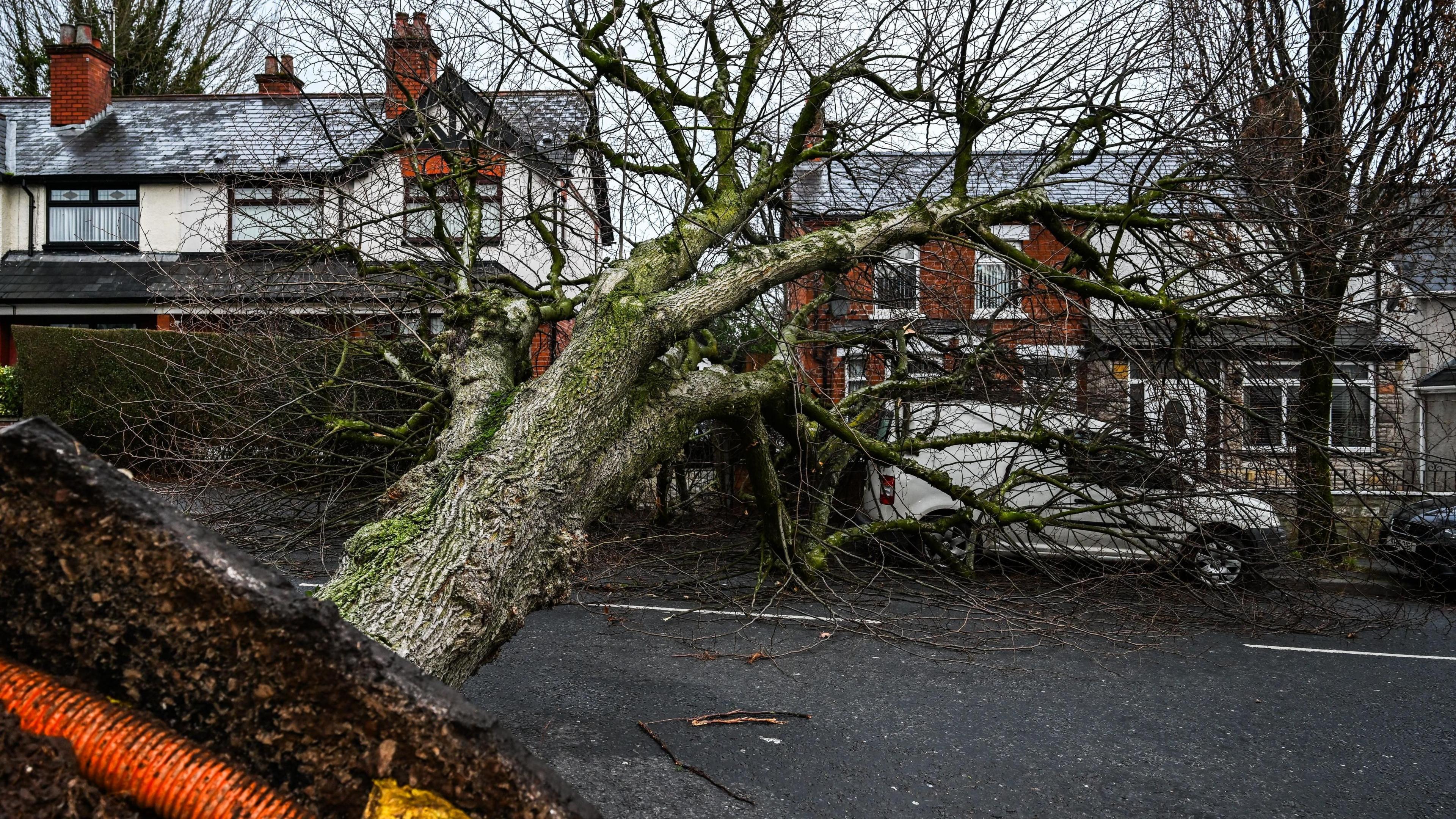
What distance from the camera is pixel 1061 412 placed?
7109 mm

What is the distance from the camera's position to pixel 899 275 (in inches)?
252

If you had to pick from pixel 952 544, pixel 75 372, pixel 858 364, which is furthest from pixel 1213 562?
pixel 75 372

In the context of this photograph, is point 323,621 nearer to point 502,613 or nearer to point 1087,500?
point 502,613

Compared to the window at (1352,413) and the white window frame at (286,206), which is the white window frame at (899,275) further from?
the white window frame at (286,206)

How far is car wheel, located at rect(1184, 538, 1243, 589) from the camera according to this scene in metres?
6.42

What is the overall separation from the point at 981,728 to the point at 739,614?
251cm

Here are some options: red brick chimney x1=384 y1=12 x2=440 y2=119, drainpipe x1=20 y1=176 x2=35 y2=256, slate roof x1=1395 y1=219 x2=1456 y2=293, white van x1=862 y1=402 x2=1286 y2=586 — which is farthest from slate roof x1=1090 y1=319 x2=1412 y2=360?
drainpipe x1=20 y1=176 x2=35 y2=256

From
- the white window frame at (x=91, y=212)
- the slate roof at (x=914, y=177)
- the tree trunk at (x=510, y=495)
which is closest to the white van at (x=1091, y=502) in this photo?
the slate roof at (x=914, y=177)

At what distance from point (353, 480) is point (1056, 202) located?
5826 mm

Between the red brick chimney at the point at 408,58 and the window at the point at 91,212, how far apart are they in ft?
54.2

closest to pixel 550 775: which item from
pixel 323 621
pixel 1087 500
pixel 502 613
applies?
pixel 323 621

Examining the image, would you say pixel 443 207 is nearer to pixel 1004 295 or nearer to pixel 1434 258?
pixel 1004 295

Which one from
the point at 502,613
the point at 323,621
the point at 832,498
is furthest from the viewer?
the point at 832,498

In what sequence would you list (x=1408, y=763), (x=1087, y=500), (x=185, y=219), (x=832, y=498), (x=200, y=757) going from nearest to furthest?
(x=200, y=757) → (x=1408, y=763) → (x=1087, y=500) → (x=832, y=498) → (x=185, y=219)
